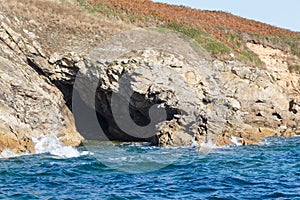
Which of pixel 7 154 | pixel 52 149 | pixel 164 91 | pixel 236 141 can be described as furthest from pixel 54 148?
pixel 236 141

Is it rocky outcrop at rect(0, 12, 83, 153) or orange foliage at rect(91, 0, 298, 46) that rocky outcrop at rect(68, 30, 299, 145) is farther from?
orange foliage at rect(91, 0, 298, 46)

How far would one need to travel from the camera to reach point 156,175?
1739 centimetres

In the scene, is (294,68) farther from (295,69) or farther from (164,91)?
(164,91)

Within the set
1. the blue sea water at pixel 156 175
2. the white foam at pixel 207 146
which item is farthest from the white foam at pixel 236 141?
the blue sea water at pixel 156 175

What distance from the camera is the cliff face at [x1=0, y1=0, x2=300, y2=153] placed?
2672 cm

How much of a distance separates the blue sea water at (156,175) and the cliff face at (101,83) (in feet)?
12.5

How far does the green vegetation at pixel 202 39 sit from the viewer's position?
134ft

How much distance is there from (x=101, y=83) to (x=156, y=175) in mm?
13187

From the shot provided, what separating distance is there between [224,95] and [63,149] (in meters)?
11.9

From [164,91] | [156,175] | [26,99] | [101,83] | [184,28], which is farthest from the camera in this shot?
[184,28]

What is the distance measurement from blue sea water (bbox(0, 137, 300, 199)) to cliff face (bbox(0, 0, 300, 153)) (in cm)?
382

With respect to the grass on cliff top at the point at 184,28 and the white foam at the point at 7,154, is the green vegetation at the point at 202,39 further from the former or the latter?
the white foam at the point at 7,154

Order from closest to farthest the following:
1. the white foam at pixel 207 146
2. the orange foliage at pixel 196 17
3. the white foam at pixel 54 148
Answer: the white foam at pixel 54 148 → the white foam at pixel 207 146 → the orange foliage at pixel 196 17

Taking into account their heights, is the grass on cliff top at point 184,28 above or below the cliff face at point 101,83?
above
